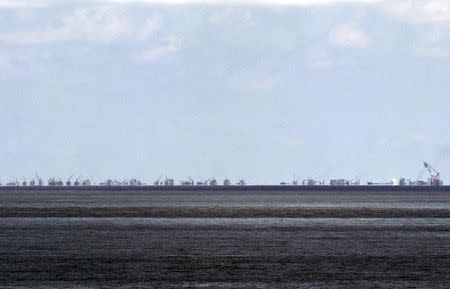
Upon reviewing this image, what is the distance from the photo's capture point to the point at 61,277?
147 ft

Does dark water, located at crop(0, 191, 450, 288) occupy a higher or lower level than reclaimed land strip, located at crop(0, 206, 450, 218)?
lower

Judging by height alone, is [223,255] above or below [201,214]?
below

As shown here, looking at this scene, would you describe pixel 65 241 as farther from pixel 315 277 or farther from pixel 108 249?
pixel 315 277

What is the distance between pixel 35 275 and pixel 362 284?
12.1 meters

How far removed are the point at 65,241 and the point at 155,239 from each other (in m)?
5.36

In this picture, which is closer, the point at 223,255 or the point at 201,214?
the point at 223,255

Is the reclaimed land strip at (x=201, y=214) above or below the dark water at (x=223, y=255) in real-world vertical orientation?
above

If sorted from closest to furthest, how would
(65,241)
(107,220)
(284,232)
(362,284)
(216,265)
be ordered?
(362,284) < (216,265) < (65,241) < (284,232) < (107,220)

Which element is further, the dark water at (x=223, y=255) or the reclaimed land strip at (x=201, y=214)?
the reclaimed land strip at (x=201, y=214)

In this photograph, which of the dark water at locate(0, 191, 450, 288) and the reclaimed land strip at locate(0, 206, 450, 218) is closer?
the dark water at locate(0, 191, 450, 288)

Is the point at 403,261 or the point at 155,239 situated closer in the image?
the point at 403,261

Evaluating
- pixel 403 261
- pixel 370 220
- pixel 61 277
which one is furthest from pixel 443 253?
pixel 370 220

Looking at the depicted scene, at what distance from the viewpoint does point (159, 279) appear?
4391 centimetres

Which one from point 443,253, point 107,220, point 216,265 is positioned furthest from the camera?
point 107,220
